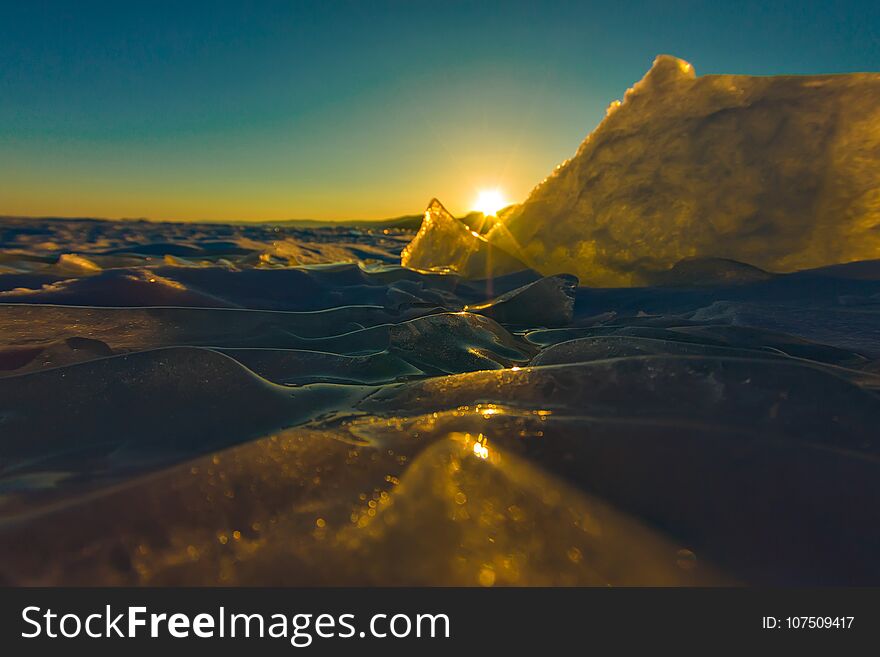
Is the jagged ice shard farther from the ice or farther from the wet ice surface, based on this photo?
the wet ice surface

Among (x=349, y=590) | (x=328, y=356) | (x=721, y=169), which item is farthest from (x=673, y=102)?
(x=349, y=590)

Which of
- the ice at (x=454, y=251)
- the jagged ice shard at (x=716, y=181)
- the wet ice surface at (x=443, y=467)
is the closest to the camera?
the wet ice surface at (x=443, y=467)

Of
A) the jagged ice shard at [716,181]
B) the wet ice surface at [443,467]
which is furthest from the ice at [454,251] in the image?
the wet ice surface at [443,467]

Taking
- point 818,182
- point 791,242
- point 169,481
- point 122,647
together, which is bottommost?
point 122,647

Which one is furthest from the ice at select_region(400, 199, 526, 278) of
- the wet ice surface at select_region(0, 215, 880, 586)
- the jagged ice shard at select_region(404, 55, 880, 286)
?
the wet ice surface at select_region(0, 215, 880, 586)

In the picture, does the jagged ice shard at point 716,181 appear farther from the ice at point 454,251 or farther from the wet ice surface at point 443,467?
the wet ice surface at point 443,467

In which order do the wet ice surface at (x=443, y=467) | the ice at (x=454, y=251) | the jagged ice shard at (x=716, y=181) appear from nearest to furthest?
the wet ice surface at (x=443, y=467), the jagged ice shard at (x=716, y=181), the ice at (x=454, y=251)

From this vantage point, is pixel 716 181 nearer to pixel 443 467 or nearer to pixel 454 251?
pixel 454 251

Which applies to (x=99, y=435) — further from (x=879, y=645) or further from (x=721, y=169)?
(x=721, y=169)
